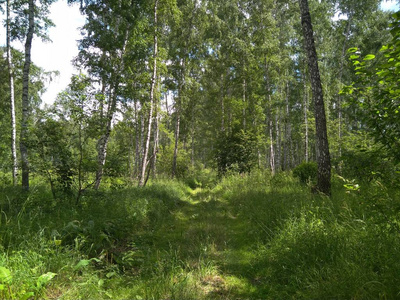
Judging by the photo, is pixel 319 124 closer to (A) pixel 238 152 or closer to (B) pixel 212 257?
(B) pixel 212 257

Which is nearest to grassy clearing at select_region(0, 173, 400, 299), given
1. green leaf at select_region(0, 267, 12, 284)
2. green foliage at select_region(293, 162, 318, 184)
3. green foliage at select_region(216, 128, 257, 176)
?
green leaf at select_region(0, 267, 12, 284)

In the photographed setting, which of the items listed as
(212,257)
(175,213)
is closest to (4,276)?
(212,257)

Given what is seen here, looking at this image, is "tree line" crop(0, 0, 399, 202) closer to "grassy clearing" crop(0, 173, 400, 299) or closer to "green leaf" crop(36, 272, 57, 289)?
"grassy clearing" crop(0, 173, 400, 299)

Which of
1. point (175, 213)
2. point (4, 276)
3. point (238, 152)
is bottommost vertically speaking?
point (175, 213)

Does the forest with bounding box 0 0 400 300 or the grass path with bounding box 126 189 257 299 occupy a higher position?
the forest with bounding box 0 0 400 300

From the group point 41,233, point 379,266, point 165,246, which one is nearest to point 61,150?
point 41,233

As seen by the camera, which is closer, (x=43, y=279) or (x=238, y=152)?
(x=43, y=279)

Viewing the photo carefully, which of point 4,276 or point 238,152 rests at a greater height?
point 238,152

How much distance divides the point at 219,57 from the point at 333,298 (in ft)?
65.2

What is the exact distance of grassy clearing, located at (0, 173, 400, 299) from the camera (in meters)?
2.52

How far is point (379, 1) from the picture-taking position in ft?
53.3

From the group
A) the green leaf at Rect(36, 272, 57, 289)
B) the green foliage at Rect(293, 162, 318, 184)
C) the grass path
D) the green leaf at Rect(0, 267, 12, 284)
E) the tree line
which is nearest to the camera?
the green leaf at Rect(0, 267, 12, 284)

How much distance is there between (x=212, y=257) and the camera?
4.04 metres

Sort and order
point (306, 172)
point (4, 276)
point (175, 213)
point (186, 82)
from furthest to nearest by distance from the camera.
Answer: point (186, 82), point (306, 172), point (175, 213), point (4, 276)
